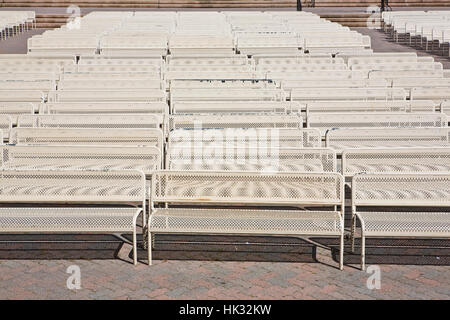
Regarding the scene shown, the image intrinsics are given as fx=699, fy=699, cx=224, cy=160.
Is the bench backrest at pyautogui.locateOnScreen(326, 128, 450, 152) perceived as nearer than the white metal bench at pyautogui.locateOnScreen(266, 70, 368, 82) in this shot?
Yes

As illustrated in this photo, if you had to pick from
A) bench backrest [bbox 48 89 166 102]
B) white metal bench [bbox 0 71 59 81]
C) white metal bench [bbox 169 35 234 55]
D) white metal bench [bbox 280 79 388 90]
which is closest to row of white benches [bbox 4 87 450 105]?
bench backrest [bbox 48 89 166 102]

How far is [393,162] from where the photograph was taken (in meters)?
6.71

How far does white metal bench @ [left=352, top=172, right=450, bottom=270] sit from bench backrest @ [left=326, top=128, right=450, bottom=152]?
1.19m

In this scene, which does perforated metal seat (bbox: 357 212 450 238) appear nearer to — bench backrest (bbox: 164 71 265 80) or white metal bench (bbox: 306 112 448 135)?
white metal bench (bbox: 306 112 448 135)

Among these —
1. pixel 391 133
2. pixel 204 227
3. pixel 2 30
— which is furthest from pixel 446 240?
pixel 2 30

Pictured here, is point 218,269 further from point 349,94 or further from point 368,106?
point 349,94

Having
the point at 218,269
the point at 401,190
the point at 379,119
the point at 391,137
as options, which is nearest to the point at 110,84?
the point at 379,119

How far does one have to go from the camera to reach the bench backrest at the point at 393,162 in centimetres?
650

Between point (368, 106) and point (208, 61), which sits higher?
point (208, 61)

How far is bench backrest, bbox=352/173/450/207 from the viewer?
586 cm

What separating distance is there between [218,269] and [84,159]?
192cm

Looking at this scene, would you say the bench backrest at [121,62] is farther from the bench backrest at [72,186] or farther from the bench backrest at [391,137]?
the bench backrest at [72,186]

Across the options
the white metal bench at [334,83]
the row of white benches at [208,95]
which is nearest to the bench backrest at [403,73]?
the white metal bench at [334,83]
